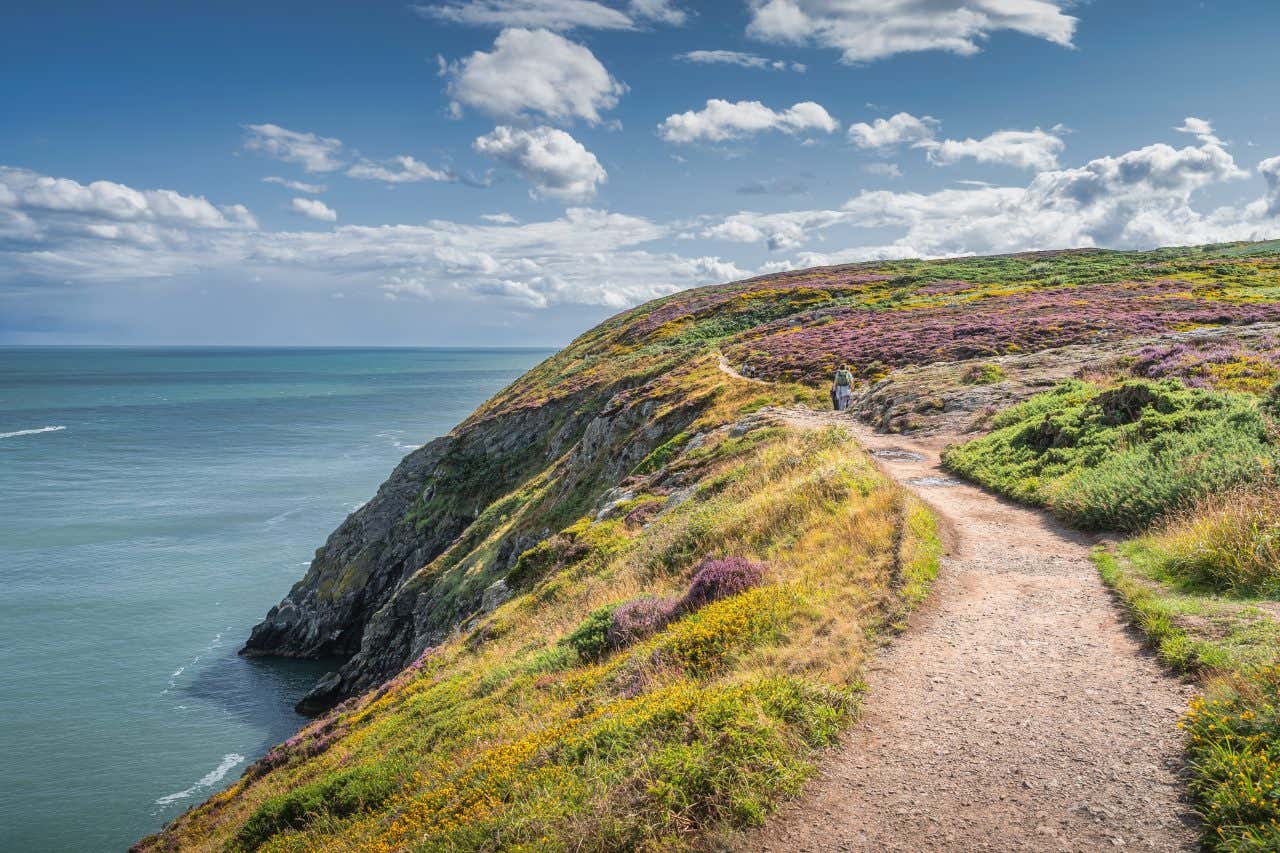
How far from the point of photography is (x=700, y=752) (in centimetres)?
724

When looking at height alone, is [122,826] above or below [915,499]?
below

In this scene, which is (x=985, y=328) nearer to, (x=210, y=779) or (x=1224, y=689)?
(x=1224, y=689)

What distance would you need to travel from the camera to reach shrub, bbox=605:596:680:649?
12.8 m

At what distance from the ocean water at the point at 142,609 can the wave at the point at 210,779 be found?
0.10 m

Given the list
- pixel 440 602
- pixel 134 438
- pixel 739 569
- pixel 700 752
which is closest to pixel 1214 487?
pixel 739 569

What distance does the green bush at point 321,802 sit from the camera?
1269 centimetres

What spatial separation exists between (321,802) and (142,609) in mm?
50998

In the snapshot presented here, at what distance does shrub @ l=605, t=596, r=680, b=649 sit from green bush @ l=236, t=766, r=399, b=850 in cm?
497

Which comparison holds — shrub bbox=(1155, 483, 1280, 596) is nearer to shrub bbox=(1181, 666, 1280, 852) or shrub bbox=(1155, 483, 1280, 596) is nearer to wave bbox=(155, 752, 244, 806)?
shrub bbox=(1181, 666, 1280, 852)

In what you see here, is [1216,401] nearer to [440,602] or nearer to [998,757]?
[998,757]

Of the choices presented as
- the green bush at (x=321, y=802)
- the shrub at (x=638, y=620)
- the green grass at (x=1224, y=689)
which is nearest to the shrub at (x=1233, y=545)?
the green grass at (x=1224, y=689)

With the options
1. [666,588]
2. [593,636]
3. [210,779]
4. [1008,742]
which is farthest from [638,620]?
[210,779]

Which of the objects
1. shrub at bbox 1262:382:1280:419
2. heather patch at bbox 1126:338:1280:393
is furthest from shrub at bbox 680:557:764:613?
heather patch at bbox 1126:338:1280:393

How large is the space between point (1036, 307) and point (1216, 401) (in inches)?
1491
